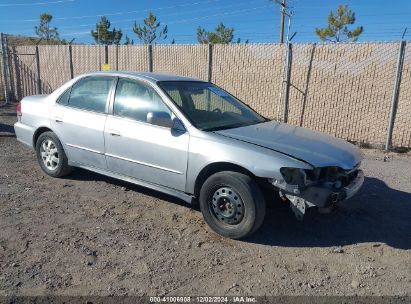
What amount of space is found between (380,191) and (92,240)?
422 cm

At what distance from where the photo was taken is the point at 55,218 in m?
4.55

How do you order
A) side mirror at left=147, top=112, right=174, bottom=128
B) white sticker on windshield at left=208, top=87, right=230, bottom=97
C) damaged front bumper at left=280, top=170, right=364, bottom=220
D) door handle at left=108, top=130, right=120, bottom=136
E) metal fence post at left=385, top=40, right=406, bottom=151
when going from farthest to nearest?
metal fence post at left=385, top=40, right=406, bottom=151 → white sticker on windshield at left=208, top=87, right=230, bottom=97 → door handle at left=108, top=130, right=120, bottom=136 → side mirror at left=147, top=112, right=174, bottom=128 → damaged front bumper at left=280, top=170, right=364, bottom=220

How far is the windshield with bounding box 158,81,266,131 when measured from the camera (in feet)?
15.3

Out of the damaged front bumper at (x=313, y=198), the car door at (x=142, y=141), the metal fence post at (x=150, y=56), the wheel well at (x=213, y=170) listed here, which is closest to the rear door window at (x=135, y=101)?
the car door at (x=142, y=141)

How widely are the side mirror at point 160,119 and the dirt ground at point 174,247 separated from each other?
1.09m

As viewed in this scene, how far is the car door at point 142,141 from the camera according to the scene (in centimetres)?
443

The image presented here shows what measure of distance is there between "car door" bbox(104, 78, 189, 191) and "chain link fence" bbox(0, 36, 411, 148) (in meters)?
5.97

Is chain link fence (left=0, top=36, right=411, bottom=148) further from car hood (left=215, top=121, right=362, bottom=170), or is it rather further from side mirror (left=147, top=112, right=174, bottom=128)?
side mirror (left=147, top=112, right=174, bottom=128)

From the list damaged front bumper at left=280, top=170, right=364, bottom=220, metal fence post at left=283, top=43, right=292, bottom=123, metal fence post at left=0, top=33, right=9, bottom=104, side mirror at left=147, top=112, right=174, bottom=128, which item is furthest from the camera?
metal fence post at left=0, top=33, right=9, bottom=104

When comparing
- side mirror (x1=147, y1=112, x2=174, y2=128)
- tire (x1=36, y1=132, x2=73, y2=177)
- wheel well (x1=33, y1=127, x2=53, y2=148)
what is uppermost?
side mirror (x1=147, y1=112, x2=174, y2=128)

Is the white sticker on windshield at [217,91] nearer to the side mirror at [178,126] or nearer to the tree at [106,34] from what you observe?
the side mirror at [178,126]

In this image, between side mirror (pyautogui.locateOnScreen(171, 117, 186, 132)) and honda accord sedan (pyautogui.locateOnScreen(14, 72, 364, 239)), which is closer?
honda accord sedan (pyautogui.locateOnScreen(14, 72, 364, 239))

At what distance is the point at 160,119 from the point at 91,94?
1477mm

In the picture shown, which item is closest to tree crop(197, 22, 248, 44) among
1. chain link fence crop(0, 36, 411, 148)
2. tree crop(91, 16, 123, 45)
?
tree crop(91, 16, 123, 45)
